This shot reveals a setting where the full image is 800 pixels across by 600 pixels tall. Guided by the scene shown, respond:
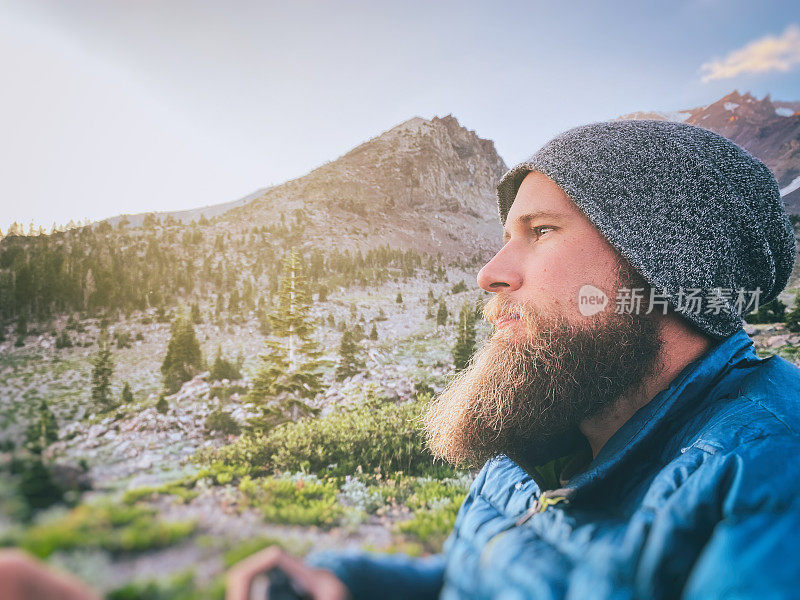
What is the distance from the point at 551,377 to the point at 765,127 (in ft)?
29.1

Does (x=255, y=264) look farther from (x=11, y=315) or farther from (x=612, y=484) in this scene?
(x=612, y=484)

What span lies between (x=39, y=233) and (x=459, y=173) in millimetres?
25344

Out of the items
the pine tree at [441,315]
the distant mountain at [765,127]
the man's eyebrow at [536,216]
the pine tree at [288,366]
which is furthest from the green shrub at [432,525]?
the distant mountain at [765,127]

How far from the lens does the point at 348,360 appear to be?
4945 millimetres

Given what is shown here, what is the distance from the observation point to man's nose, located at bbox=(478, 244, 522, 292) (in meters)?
1.78

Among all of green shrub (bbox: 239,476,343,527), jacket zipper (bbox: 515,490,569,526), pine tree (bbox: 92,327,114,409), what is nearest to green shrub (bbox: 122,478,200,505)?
green shrub (bbox: 239,476,343,527)

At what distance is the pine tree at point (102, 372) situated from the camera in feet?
10.7

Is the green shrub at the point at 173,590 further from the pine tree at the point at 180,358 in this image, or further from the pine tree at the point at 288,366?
the pine tree at the point at 180,358

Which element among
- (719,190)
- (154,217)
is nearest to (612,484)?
(719,190)

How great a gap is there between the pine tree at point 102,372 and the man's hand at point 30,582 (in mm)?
3305

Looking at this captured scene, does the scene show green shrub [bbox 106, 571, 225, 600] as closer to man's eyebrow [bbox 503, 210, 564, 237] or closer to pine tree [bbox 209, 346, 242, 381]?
man's eyebrow [bbox 503, 210, 564, 237]

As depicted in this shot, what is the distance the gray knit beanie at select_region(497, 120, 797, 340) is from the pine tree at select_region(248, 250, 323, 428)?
3339mm

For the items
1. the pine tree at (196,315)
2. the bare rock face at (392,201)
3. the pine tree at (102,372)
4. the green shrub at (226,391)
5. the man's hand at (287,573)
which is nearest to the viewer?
the man's hand at (287,573)

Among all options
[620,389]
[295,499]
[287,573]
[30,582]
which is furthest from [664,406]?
[295,499]
